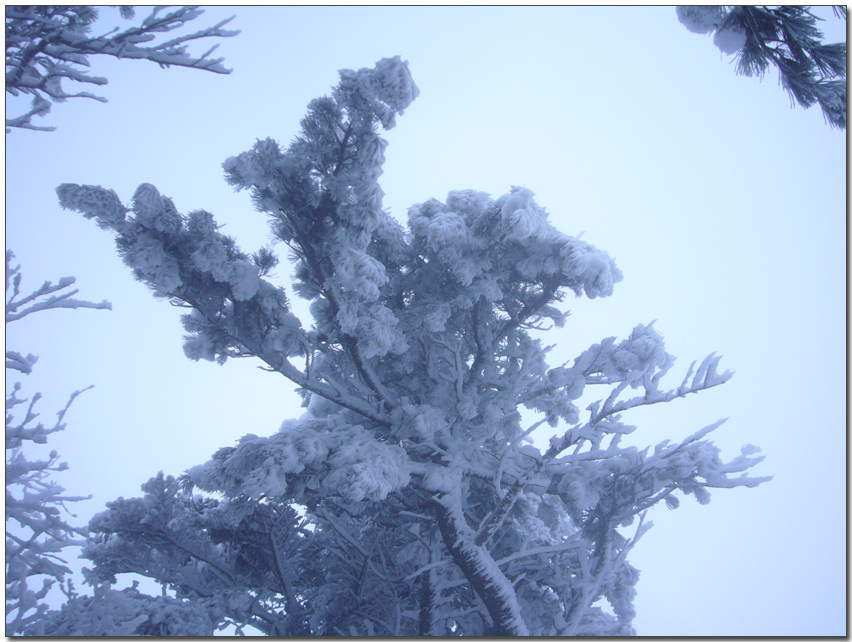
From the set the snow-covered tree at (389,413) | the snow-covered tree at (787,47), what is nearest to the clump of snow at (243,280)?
the snow-covered tree at (389,413)

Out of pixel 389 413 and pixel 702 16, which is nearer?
pixel 702 16

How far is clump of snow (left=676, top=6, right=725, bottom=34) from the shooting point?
10.3 ft

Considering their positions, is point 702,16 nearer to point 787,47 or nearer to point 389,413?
point 787,47

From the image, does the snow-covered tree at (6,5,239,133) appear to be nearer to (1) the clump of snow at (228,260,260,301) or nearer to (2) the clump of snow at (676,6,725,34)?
(1) the clump of snow at (228,260,260,301)

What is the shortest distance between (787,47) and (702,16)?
22.6 inches

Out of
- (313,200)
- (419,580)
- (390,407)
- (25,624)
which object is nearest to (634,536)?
(419,580)

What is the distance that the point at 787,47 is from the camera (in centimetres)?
316

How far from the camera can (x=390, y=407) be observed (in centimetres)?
648

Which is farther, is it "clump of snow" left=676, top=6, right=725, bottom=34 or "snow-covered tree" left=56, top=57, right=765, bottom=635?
"snow-covered tree" left=56, top=57, right=765, bottom=635

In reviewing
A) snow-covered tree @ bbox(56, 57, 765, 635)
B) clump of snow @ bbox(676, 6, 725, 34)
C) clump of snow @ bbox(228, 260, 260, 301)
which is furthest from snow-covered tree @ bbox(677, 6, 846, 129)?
clump of snow @ bbox(228, 260, 260, 301)

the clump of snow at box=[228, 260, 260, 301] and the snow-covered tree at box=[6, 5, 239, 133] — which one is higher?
the snow-covered tree at box=[6, 5, 239, 133]

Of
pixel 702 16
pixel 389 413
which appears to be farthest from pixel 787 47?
pixel 389 413

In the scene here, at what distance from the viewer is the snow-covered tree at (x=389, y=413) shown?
15.1ft

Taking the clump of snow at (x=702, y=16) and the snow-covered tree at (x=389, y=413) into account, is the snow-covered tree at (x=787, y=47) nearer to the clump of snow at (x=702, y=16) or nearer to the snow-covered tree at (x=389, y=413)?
the clump of snow at (x=702, y=16)
